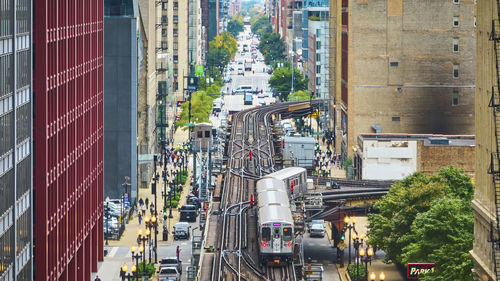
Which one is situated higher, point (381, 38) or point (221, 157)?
point (381, 38)

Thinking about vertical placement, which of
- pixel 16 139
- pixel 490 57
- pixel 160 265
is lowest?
pixel 160 265

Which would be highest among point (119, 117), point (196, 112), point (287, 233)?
point (119, 117)

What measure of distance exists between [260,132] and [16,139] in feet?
319

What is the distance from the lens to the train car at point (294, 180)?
93562 millimetres

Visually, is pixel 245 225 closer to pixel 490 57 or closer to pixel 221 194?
pixel 221 194

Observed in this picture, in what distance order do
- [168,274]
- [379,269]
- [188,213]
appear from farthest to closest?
[188,213]
[379,269]
[168,274]

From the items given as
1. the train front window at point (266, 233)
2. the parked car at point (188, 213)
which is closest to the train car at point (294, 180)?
the parked car at point (188, 213)

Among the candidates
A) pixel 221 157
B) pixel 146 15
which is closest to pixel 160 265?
pixel 221 157

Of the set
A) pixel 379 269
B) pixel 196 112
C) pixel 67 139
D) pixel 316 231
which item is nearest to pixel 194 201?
pixel 316 231

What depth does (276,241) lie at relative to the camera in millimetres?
76125

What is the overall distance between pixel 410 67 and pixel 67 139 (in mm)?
77747

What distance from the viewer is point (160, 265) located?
8681 centimetres

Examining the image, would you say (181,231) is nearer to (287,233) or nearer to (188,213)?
(188,213)

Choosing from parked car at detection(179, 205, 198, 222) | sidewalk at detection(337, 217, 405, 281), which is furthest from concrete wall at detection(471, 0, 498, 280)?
parked car at detection(179, 205, 198, 222)
